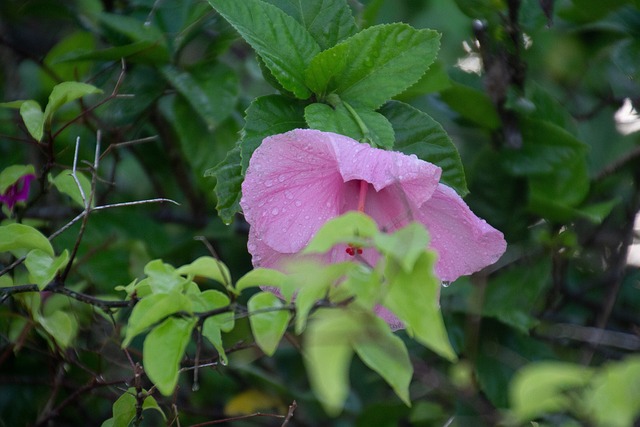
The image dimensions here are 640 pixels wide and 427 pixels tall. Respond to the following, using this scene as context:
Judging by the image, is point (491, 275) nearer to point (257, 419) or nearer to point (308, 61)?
point (257, 419)

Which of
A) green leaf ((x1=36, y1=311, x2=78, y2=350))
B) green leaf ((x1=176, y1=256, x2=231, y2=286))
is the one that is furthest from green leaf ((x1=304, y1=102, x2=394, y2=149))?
green leaf ((x1=36, y1=311, x2=78, y2=350))

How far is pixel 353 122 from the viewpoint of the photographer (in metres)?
1.05

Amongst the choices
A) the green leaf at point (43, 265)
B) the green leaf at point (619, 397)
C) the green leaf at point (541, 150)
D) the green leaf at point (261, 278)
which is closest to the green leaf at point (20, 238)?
the green leaf at point (43, 265)

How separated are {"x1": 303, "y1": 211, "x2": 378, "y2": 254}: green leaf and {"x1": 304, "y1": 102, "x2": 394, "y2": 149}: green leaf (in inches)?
11.4

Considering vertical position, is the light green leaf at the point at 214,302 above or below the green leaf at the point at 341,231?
below

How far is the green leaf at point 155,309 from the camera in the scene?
31.2 inches

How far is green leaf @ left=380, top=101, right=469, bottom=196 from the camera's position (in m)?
1.09

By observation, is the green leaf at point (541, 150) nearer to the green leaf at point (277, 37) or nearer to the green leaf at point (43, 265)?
the green leaf at point (277, 37)

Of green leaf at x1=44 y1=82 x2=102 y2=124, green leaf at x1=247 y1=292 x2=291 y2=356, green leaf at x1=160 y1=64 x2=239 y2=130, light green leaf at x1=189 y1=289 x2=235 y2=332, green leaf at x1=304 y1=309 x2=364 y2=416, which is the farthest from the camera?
green leaf at x1=160 y1=64 x2=239 y2=130

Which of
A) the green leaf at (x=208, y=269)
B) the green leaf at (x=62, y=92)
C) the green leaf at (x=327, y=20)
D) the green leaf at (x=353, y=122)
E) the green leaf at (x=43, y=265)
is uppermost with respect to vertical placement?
the green leaf at (x=327, y=20)

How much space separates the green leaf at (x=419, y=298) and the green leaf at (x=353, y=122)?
1.06 ft

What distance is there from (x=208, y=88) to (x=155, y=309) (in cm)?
72

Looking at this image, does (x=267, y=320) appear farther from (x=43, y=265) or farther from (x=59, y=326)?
(x=59, y=326)

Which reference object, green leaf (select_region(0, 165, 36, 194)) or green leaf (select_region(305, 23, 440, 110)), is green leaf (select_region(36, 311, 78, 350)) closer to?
green leaf (select_region(0, 165, 36, 194))
